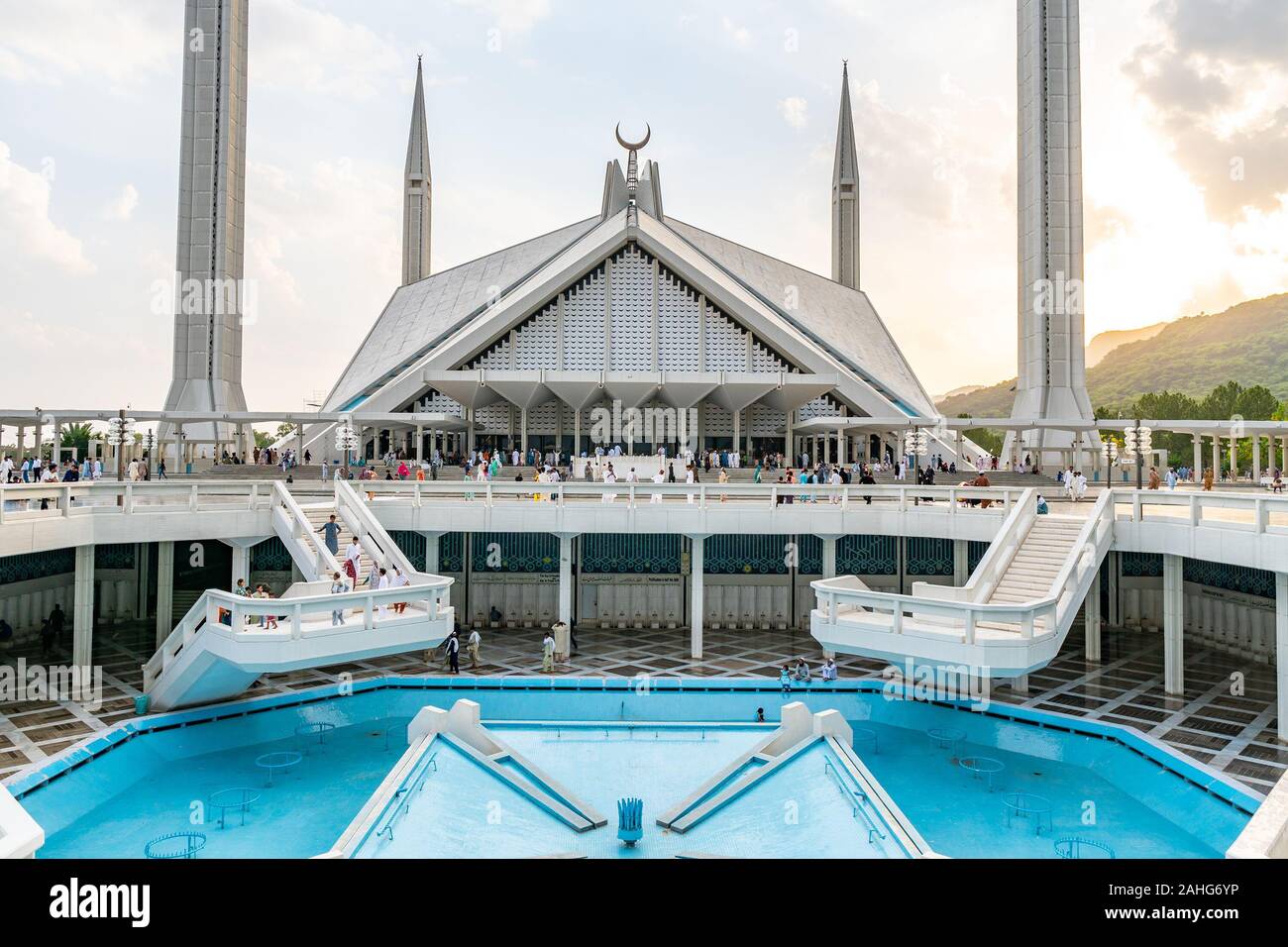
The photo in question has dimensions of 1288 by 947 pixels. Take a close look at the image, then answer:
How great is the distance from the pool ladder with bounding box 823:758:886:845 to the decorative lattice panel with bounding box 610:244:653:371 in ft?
87.4

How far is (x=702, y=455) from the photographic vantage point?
37625 mm

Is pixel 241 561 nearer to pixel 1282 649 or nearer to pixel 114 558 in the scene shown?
pixel 114 558

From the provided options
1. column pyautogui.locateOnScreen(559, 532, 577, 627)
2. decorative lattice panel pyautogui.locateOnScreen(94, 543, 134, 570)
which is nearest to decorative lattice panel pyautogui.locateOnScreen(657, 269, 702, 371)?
column pyautogui.locateOnScreen(559, 532, 577, 627)

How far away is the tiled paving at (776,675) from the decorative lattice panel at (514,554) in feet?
6.80

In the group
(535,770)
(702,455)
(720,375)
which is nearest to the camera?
(535,770)

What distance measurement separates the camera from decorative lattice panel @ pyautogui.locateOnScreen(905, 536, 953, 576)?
25344 millimetres

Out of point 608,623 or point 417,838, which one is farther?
point 608,623

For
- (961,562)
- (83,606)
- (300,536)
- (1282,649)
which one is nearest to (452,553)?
(300,536)

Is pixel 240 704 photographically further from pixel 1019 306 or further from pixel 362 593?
pixel 1019 306

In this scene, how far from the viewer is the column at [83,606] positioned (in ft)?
57.8

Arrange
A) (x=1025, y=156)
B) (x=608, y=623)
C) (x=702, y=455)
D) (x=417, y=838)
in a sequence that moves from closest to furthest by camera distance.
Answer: (x=417, y=838)
(x=608, y=623)
(x=702, y=455)
(x=1025, y=156)

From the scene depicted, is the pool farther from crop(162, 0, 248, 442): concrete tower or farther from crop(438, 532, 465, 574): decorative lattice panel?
crop(162, 0, 248, 442): concrete tower

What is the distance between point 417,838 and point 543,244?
46866 millimetres
